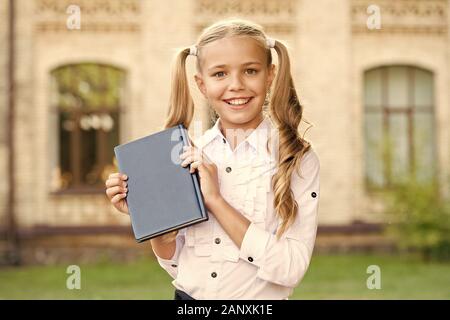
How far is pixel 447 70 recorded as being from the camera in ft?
53.2

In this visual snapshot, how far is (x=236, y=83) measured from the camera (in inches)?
92.3

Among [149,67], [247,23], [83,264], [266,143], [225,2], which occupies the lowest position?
[83,264]

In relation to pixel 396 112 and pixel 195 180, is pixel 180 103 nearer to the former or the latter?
pixel 195 180

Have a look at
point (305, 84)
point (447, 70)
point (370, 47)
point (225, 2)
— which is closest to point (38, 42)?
point (225, 2)

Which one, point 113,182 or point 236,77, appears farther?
point 236,77

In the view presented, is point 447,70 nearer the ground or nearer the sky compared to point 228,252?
nearer the sky

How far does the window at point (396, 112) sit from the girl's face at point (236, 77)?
13.9 meters

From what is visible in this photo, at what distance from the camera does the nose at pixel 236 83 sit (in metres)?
2.34

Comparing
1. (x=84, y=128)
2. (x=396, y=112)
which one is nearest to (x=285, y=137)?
(x=84, y=128)

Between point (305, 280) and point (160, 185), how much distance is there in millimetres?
10552

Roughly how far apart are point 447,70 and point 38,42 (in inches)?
313

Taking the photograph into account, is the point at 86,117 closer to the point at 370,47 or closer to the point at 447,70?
the point at 370,47

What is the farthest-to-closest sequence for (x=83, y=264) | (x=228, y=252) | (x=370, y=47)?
(x=370, y=47), (x=83, y=264), (x=228, y=252)

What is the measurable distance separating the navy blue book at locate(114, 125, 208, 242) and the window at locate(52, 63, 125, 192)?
44.0 feet
